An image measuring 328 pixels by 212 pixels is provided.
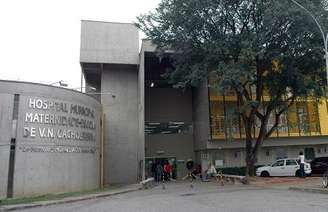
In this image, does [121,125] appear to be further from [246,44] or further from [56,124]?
[246,44]

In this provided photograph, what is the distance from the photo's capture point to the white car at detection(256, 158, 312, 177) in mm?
28612

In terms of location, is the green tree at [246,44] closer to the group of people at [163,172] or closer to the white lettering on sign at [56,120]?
the white lettering on sign at [56,120]

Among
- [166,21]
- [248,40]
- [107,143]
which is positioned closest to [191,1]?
[166,21]

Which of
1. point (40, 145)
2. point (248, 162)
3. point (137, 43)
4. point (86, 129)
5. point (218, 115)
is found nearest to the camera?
point (40, 145)

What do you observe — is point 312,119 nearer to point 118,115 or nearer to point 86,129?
point 118,115

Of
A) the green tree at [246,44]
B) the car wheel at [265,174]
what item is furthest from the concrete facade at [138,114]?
the green tree at [246,44]

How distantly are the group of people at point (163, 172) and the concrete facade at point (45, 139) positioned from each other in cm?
973

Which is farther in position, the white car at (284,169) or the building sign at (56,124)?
the white car at (284,169)

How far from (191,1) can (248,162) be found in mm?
12675

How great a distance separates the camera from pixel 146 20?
28953mm

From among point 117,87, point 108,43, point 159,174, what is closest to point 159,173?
point 159,174

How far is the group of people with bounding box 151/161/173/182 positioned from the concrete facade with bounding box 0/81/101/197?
9.73 meters

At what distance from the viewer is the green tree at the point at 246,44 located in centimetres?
2383

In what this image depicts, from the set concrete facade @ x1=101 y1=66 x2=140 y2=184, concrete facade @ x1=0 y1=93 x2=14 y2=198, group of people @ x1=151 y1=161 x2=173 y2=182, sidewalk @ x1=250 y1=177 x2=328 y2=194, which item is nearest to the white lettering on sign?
concrete facade @ x1=0 y1=93 x2=14 y2=198
